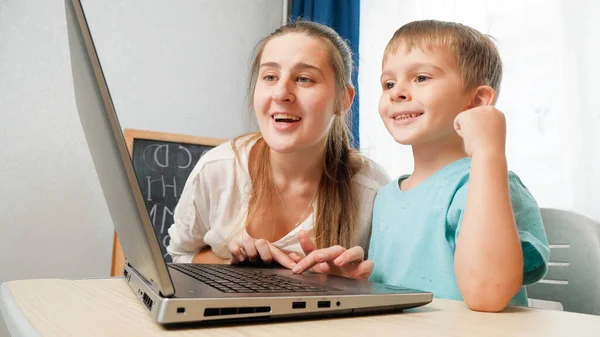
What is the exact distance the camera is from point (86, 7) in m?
2.48

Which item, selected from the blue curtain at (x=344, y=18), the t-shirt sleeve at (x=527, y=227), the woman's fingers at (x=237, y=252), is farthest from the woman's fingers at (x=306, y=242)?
the blue curtain at (x=344, y=18)

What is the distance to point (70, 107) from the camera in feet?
7.92

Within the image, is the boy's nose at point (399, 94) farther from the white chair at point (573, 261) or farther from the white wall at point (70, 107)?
the white wall at point (70, 107)

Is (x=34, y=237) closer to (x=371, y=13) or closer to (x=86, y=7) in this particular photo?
(x=86, y=7)

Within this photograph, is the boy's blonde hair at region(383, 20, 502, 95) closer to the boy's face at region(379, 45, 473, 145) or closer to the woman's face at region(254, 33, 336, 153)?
the boy's face at region(379, 45, 473, 145)

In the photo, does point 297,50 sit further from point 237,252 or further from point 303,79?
point 237,252

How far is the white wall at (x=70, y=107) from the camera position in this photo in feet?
7.50

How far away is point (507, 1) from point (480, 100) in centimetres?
107

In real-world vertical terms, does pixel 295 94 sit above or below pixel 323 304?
above

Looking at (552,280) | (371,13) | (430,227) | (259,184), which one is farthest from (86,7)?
(552,280)

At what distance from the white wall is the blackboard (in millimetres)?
124

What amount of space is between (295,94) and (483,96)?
49 cm

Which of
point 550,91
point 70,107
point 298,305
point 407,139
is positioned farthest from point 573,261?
point 70,107

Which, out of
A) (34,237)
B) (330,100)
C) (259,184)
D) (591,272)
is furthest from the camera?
(34,237)
